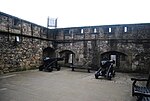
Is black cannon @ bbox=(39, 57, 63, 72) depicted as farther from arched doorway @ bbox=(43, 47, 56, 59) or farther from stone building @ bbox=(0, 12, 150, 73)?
arched doorway @ bbox=(43, 47, 56, 59)

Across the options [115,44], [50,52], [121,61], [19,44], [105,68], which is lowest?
[105,68]

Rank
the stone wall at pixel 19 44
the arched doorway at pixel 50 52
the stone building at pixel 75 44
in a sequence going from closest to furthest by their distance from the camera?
the stone wall at pixel 19 44 < the stone building at pixel 75 44 < the arched doorway at pixel 50 52

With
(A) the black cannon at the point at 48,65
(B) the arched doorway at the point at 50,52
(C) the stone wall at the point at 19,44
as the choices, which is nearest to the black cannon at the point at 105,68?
(A) the black cannon at the point at 48,65

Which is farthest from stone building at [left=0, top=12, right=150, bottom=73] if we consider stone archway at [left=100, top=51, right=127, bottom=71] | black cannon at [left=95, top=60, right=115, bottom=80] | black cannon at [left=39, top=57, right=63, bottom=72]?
black cannon at [left=95, top=60, right=115, bottom=80]

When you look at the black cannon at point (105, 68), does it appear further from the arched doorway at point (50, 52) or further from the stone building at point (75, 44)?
the arched doorway at point (50, 52)

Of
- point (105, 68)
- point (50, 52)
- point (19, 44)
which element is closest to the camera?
point (105, 68)

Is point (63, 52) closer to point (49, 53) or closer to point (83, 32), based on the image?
point (49, 53)

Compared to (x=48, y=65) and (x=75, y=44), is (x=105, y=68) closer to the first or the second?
(x=48, y=65)

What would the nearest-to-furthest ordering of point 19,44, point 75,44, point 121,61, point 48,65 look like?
1. point 19,44
2. point 48,65
3. point 121,61
4. point 75,44

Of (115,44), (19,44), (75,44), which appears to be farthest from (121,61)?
(19,44)

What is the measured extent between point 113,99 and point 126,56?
20.9 feet

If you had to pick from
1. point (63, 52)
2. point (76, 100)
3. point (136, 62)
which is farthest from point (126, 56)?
point (76, 100)

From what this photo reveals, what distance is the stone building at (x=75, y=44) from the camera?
25.9 ft

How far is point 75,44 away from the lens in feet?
36.6
